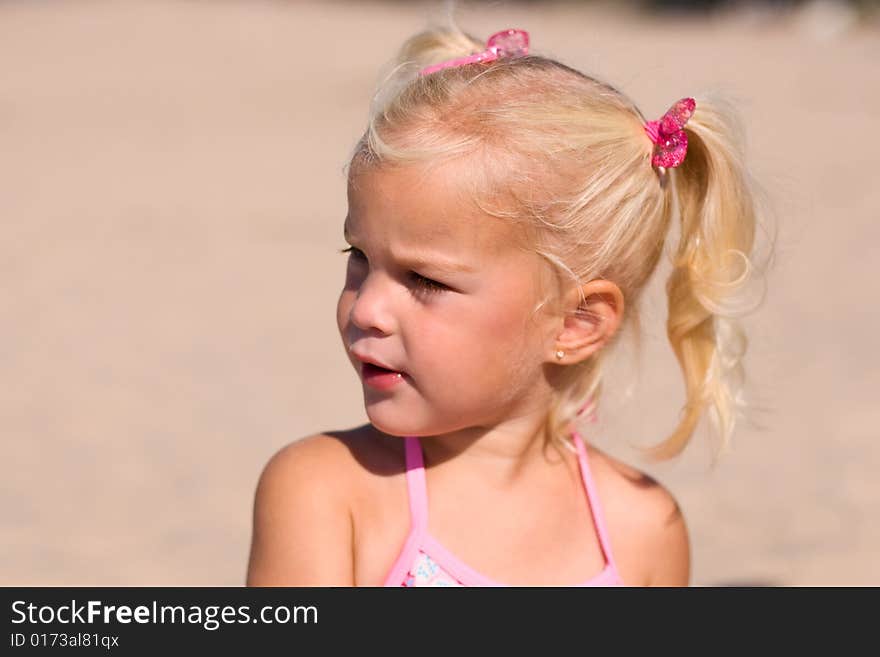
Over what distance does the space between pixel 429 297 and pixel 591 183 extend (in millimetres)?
378

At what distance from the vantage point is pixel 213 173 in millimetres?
11312

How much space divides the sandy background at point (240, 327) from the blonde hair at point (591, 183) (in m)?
0.19

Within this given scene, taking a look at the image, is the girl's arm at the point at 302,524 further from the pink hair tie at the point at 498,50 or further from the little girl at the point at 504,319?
the pink hair tie at the point at 498,50

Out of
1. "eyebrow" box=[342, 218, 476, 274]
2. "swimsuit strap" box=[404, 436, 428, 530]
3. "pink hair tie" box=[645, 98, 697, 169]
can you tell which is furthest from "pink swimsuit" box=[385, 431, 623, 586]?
"pink hair tie" box=[645, 98, 697, 169]

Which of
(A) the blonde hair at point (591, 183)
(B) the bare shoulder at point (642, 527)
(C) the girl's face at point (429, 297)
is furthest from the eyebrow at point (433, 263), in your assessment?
(B) the bare shoulder at point (642, 527)

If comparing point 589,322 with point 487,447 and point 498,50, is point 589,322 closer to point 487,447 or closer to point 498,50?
point 487,447

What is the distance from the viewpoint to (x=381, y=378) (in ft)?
7.67

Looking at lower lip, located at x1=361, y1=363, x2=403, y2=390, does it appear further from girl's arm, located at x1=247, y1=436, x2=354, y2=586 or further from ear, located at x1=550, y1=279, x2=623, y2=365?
ear, located at x1=550, y1=279, x2=623, y2=365

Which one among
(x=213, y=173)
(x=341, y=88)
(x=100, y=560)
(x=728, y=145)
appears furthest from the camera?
(x=341, y=88)

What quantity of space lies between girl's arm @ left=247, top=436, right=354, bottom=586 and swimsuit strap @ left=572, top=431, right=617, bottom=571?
0.53 m

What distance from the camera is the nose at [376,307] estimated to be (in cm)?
228

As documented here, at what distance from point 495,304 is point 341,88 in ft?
45.9
